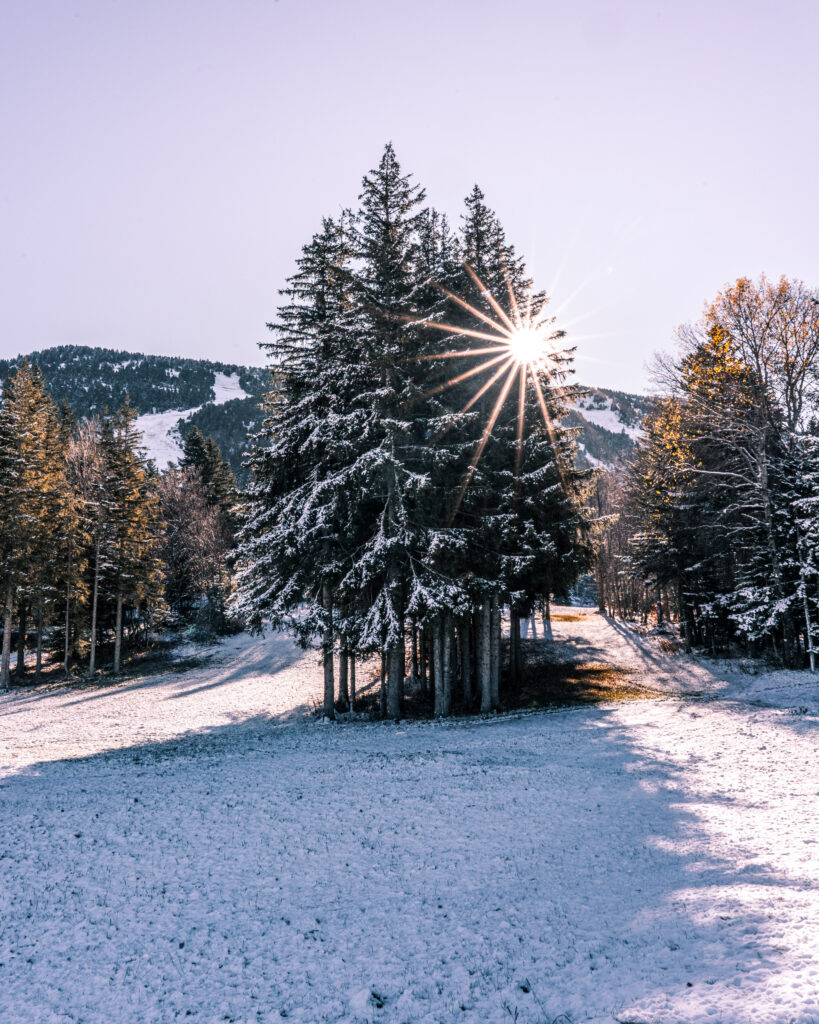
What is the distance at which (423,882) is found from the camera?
732 cm

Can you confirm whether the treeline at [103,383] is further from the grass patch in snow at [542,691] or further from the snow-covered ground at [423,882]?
the snow-covered ground at [423,882]

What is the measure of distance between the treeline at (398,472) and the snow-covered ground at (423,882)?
5.28 metres

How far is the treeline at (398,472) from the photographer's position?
18156mm

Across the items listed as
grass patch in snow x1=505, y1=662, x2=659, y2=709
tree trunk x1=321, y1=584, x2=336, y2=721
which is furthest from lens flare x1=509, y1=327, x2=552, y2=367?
grass patch in snow x1=505, y1=662, x2=659, y2=709

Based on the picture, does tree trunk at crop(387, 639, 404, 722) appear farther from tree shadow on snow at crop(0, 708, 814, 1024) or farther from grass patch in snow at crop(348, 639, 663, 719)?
tree shadow on snow at crop(0, 708, 814, 1024)

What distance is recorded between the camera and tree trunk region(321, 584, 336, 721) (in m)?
19.2

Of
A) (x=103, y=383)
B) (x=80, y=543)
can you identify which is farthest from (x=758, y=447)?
(x=103, y=383)

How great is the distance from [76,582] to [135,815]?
92.5 ft

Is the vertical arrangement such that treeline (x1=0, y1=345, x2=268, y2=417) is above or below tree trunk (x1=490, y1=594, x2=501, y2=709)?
above

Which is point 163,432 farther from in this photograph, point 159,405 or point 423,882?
point 423,882

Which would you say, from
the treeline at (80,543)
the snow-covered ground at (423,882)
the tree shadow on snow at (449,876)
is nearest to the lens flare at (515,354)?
the snow-covered ground at (423,882)

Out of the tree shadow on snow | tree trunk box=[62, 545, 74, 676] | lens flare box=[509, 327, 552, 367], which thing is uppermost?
lens flare box=[509, 327, 552, 367]

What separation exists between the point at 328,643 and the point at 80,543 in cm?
2298

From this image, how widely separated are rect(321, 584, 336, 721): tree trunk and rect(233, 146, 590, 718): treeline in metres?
0.07
